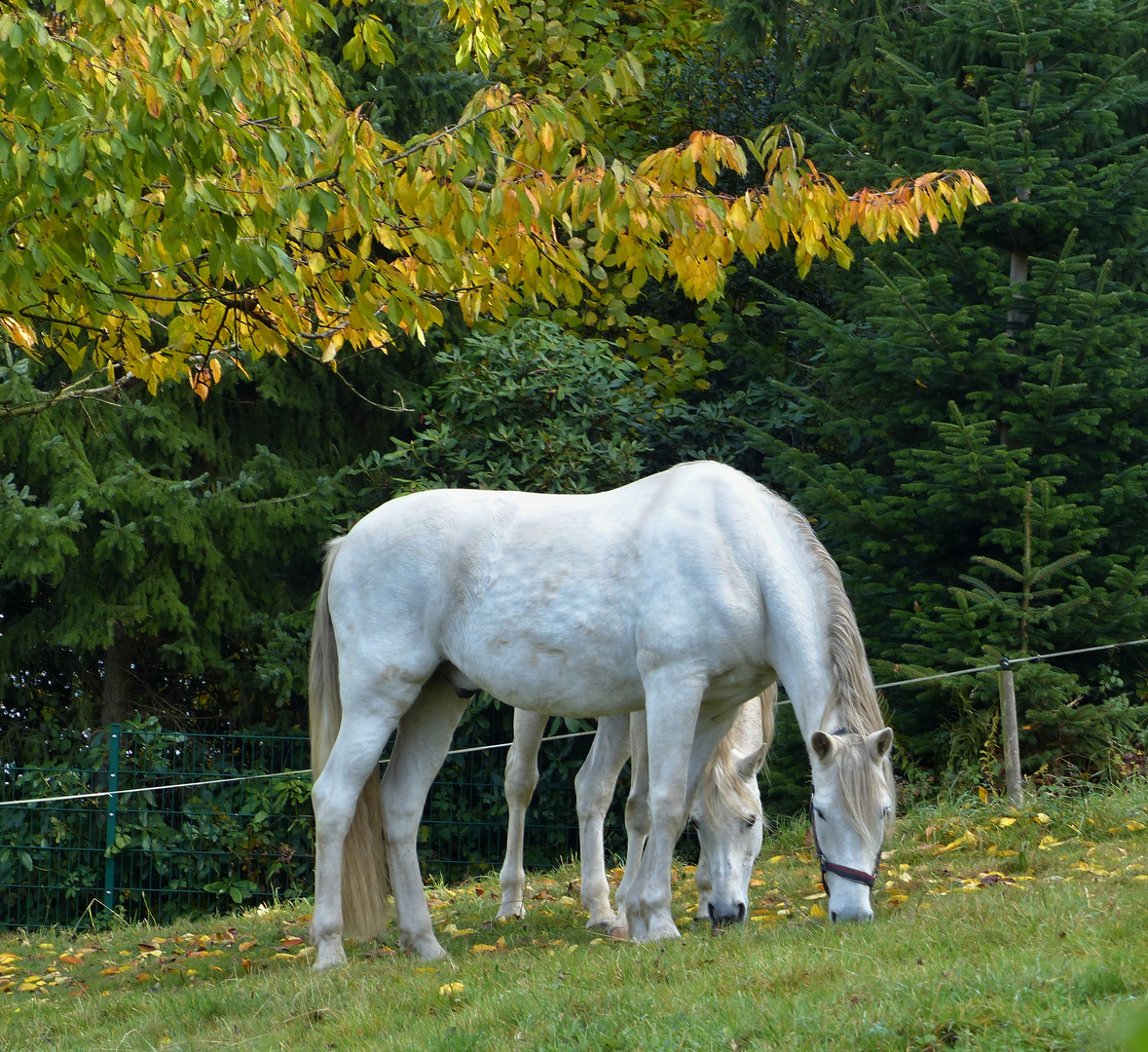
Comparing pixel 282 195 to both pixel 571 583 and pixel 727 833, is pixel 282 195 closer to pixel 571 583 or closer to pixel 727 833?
pixel 571 583

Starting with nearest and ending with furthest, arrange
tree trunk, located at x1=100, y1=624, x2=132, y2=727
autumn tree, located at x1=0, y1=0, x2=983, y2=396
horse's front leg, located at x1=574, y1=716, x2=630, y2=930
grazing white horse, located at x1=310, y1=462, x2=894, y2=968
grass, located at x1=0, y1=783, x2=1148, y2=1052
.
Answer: grass, located at x1=0, y1=783, x2=1148, y2=1052 < autumn tree, located at x1=0, y1=0, x2=983, y2=396 < grazing white horse, located at x1=310, y1=462, x2=894, y2=968 < horse's front leg, located at x1=574, y1=716, x2=630, y2=930 < tree trunk, located at x1=100, y1=624, x2=132, y2=727

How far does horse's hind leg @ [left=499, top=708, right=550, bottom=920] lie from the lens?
21.2ft

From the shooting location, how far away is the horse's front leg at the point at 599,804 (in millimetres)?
6102

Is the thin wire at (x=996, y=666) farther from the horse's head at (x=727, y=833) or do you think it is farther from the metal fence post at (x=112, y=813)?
the metal fence post at (x=112, y=813)

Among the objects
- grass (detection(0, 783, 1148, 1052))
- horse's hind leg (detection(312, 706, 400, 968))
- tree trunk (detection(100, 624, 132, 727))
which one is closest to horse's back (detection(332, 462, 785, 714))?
horse's hind leg (detection(312, 706, 400, 968))

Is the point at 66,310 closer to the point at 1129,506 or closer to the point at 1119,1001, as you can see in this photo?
the point at 1119,1001

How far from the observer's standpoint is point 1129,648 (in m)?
8.57

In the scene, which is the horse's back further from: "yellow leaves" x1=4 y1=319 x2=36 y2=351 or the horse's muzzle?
"yellow leaves" x1=4 y1=319 x2=36 y2=351

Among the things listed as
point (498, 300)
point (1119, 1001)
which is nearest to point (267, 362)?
point (498, 300)

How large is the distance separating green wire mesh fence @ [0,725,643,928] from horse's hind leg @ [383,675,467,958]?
351 centimetres

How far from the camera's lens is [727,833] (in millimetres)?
5480

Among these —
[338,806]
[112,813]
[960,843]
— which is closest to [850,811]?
[338,806]

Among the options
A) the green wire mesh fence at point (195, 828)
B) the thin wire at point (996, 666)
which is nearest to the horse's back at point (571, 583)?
the thin wire at point (996, 666)

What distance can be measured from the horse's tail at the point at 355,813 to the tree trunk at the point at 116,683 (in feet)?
17.4
